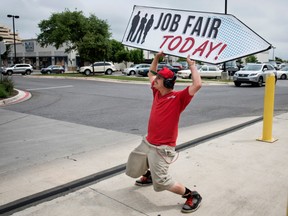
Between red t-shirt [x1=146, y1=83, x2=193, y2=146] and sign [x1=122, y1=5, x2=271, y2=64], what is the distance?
21.3 inches

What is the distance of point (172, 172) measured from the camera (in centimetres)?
441

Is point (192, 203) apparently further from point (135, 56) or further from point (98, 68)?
point (135, 56)

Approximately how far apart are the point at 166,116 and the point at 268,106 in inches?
137

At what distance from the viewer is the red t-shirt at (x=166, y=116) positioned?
124 inches

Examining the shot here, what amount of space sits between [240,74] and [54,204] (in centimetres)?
2031

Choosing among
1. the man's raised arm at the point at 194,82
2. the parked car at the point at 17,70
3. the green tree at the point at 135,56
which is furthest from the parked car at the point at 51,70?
the man's raised arm at the point at 194,82

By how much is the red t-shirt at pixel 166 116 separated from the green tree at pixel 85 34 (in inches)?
1227

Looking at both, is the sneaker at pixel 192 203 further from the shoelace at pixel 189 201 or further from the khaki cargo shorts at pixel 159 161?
the khaki cargo shorts at pixel 159 161

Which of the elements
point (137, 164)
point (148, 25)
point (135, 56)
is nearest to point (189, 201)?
point (137, 164)

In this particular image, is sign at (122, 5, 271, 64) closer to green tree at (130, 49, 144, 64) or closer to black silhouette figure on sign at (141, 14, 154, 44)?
black silhouette figure on sign at (141, 14, 154, 44)

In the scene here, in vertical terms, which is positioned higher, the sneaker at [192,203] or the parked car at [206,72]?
the parked car at [206,72]

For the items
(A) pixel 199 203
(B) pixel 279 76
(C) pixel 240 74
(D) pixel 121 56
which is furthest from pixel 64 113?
(D) pixel 121 56

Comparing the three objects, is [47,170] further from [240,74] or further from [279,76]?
[279,76]

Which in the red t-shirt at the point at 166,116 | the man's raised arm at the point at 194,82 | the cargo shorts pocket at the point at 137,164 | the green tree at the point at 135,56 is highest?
the green tree at the point at 135,56
